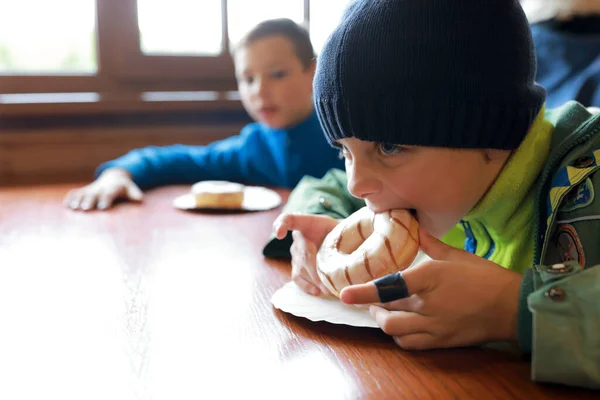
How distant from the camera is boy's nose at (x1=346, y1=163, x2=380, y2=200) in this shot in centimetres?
60

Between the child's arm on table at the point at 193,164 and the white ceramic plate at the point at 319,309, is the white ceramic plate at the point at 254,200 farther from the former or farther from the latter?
the white ceramic plate at the point at 319,309

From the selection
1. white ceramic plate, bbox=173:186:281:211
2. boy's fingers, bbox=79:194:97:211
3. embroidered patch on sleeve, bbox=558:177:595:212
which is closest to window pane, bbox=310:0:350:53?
white ceramic plate, bbox=173:186:281:211

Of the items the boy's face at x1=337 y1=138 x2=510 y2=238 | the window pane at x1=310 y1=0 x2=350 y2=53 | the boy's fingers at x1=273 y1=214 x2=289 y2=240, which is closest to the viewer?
the boy's face at x1=337 y1=138 x2=510 y2=238

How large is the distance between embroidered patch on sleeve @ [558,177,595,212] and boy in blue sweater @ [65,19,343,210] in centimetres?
80

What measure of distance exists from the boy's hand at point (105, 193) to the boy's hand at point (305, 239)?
621 mm

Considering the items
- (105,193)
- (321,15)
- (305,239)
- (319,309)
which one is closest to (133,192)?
(105,193)

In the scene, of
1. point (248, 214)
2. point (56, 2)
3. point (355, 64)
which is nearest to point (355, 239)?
point (355, 64)

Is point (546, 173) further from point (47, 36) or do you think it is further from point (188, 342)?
point (47, 36)

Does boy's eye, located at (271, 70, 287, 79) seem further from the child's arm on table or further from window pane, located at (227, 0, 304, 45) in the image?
window pane, located at (227, 0, 304, 45)

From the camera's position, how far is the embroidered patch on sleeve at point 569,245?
59 centimetres

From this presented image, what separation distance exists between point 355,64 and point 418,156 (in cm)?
11

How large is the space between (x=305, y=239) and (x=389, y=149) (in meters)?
0.19

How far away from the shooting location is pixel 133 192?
4.29ft

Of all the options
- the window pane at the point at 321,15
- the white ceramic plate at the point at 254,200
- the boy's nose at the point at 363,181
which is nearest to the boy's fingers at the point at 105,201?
the white ceramic plate at the point at 254,200
